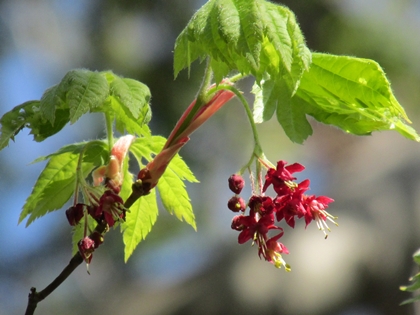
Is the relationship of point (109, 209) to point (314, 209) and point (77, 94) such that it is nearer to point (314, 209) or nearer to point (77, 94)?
point (77, 94)

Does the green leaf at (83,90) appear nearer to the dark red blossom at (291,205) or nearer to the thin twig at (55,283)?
the thin twig at (55,283)

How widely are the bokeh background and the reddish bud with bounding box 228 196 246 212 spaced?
1.91 metres

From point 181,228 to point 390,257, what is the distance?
221 cm

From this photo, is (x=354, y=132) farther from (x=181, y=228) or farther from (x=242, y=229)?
(x=181, y=228)

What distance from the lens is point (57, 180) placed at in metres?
1.15

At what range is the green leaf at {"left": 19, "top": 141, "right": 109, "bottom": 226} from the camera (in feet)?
3.75

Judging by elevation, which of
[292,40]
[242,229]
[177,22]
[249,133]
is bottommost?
[249,133]

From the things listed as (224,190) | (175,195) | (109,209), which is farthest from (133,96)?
(224,190)

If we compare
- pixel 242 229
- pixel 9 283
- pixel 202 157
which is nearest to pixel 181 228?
pixel 202 157

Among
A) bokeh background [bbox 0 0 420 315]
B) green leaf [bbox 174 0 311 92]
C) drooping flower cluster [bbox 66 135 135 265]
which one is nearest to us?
green leaf [bbox 174 0 311 92]

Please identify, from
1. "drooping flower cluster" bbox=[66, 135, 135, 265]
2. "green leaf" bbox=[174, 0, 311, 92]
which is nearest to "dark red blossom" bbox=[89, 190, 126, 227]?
"drooping flower cluster" bbox=[66, 135, 135, 265]

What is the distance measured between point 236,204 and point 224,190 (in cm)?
412

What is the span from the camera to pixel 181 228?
4926 millimetres

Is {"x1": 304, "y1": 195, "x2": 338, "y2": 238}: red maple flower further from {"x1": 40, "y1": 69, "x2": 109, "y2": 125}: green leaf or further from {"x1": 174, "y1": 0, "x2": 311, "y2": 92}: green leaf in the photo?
{"x1": 40, "y1": 69, "x2": 109, "y2": 125}: green leaf
